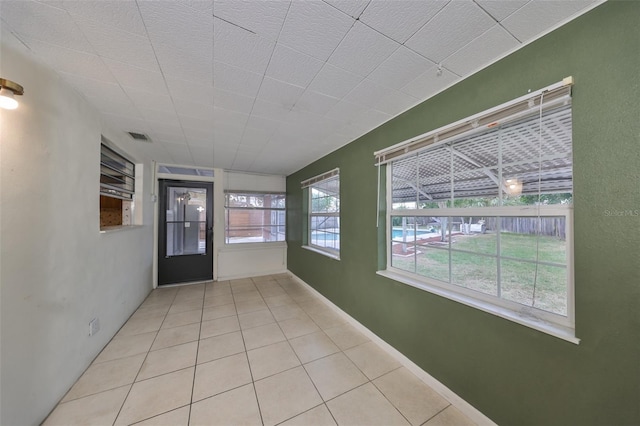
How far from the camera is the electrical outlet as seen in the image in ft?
6.04

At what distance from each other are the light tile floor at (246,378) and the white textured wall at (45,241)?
0.94 feet

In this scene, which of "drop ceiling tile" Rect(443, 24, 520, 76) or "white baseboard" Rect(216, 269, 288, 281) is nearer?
"drop ceiling tile" Rect(443, 24, 520, 76)

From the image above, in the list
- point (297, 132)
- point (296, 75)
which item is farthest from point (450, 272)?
point (297, 132)

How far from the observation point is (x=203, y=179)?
13.8ft

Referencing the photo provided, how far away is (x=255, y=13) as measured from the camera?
100 cm

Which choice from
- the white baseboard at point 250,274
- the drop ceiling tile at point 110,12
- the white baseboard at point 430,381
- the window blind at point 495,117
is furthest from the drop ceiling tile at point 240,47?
the white baseboard at point 250,274

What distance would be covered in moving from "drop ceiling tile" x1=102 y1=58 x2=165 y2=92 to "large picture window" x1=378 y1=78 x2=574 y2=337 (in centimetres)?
202

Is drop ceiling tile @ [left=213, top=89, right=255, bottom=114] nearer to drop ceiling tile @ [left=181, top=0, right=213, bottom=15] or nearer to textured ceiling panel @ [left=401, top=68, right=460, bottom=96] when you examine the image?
drop ceiling tile @ [left=181, top=0, right=213, bottom=15]

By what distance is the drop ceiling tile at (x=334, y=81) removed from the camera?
143 cm

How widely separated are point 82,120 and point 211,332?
2356 mm

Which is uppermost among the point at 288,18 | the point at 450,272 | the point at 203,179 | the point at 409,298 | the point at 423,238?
the point at 288,18

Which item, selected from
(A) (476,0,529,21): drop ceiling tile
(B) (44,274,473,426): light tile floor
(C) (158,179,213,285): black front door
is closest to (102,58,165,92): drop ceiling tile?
(A) (476,0,529,21): drop ceiling tile

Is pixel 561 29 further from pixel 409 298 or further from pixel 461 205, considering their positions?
pixel 409 298

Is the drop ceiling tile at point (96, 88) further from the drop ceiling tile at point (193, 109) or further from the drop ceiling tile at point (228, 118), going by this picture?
the drop ceiling tile at point (228, 118)
